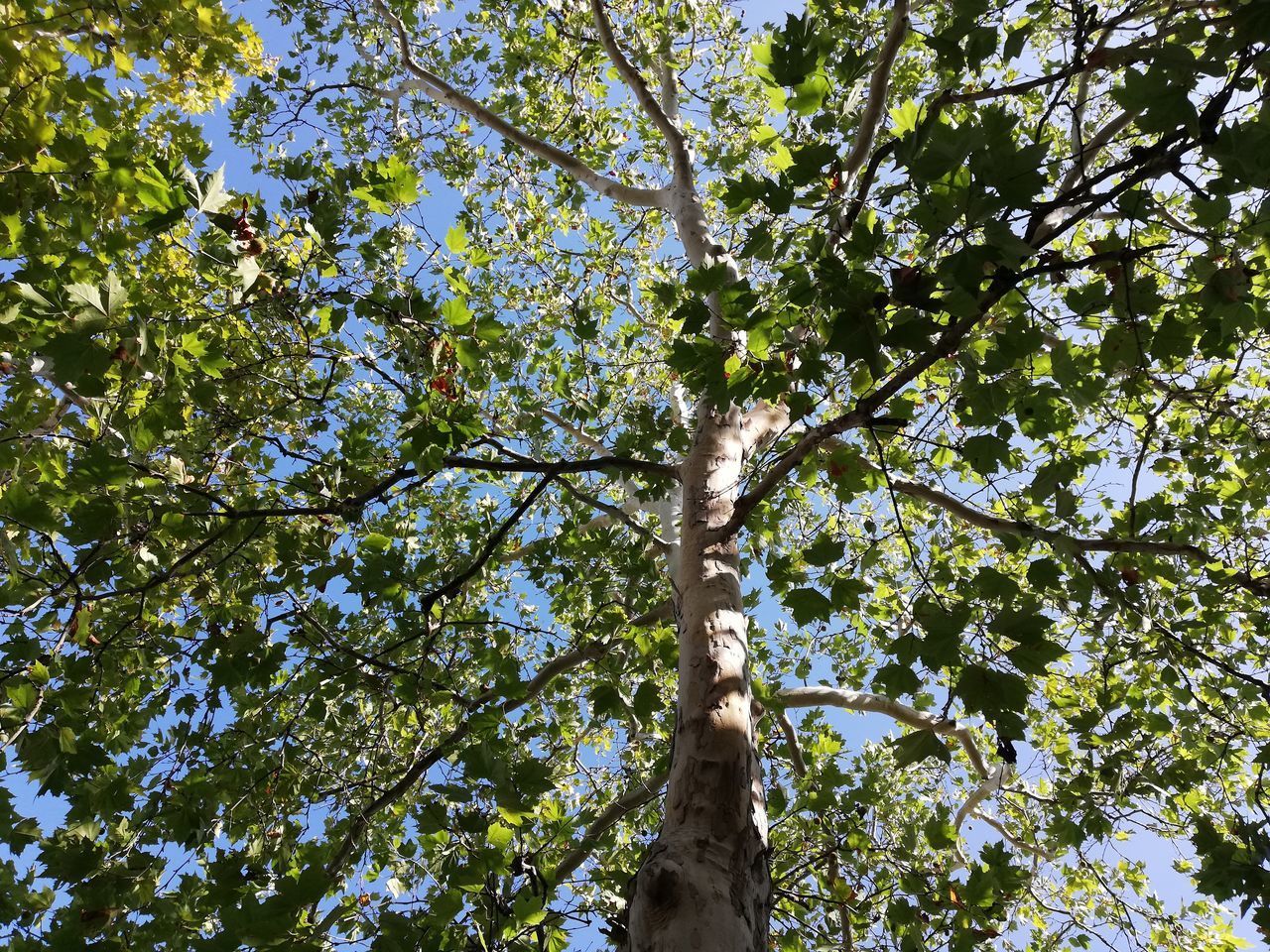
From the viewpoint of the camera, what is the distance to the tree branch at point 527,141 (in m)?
4.54

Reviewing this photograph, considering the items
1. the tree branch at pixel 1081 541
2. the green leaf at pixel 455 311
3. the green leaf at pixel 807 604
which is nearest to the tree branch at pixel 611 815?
the green leaf at pixel 807 604

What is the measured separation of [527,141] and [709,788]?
A: 13.2 feet

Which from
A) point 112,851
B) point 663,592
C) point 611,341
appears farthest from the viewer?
point 611,341

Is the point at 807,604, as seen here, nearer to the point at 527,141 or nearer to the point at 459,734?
the point at 459,734

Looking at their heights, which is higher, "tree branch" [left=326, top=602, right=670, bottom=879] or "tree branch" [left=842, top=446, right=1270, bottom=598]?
"tree branch" [left=842, top=446, right=1270, bottom=598]

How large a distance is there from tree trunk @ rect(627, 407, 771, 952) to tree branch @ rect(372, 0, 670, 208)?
250 centimetres

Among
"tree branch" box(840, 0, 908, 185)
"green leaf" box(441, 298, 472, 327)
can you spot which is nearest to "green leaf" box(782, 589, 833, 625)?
"green leaf" box(441, 298, 472, 327)

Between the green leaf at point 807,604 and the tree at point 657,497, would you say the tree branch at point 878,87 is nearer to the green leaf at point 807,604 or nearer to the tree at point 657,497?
A: the tree at point 657,497

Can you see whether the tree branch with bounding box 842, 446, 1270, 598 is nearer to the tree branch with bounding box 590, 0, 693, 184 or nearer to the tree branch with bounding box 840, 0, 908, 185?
the tree branch with bounding box 840, 0, 908, 185

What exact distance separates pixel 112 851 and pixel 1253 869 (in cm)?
426

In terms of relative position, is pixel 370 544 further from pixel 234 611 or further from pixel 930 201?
pixel 930 201

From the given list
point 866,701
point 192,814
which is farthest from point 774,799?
point 192,814

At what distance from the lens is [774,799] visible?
3.37 meters

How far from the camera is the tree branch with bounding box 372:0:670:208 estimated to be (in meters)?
4.54
